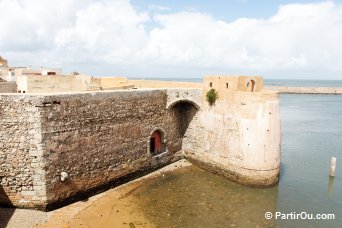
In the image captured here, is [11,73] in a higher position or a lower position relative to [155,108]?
higher

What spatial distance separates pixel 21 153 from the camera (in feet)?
41.4

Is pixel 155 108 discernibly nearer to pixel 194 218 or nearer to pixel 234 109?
pixel 234 109

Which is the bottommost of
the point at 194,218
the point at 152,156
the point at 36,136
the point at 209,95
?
the point at 194,218

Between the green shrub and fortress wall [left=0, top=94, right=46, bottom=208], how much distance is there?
10.5 m

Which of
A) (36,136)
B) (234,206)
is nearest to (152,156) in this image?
(234,206)

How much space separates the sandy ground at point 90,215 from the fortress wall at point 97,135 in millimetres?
699

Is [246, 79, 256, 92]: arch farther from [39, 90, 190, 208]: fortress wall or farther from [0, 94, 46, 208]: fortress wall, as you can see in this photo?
[0, 94, 46, 208]: fortress wall

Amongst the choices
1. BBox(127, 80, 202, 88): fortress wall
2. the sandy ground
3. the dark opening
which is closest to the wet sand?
the sandy ground

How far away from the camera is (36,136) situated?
40.9ft

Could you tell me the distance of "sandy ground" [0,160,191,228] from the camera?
12.2m

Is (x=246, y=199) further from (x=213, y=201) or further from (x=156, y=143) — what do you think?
(x=156, y=143)

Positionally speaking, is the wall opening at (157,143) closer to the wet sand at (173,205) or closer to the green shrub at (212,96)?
the wet sand at (173,205)

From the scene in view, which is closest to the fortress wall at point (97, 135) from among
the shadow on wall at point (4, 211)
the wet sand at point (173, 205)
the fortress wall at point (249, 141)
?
the wet sand at point (173, 205)

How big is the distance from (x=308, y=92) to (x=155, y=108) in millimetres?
89408
